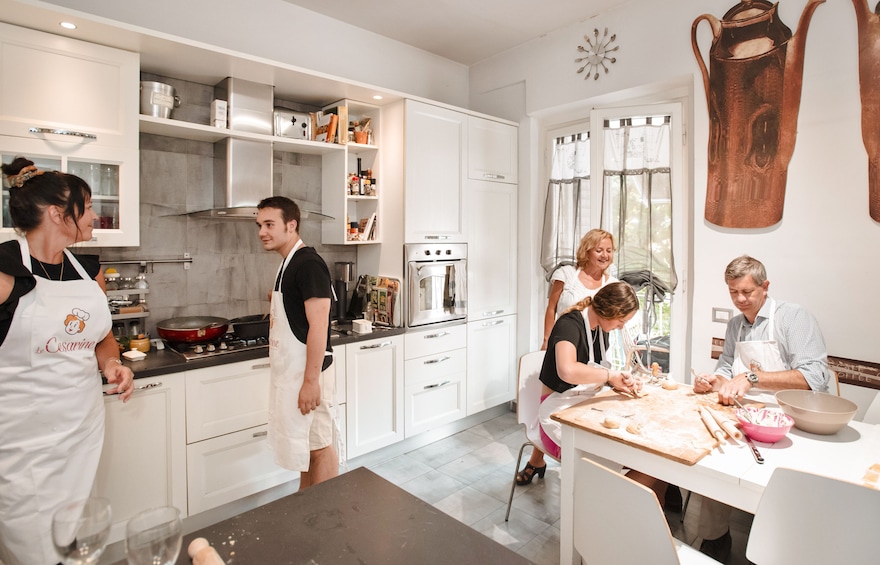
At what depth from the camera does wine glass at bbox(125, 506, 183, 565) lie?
792 millimetres

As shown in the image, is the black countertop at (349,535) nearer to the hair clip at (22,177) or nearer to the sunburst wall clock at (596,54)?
the hair clip at (22,177)

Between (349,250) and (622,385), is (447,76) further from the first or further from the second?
(622,385)

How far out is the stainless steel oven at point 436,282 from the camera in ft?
11.0

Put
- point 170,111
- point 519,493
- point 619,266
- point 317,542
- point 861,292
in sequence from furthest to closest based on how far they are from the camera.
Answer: point 619,266, point 519,493, point 170,111, point 861,292, point 317,542

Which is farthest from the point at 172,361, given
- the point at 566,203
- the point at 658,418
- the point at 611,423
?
the point at 566,203

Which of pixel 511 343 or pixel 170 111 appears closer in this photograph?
pixel 170 111

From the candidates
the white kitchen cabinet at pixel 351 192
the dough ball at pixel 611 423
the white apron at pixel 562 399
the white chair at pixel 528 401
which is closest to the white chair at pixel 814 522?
the dough ball at pixel 611 423

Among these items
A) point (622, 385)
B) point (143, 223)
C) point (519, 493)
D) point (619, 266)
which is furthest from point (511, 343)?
point (143, 223)

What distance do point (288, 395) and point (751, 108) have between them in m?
2.84

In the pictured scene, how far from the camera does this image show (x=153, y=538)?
2.64ft

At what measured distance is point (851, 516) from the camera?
1145mm

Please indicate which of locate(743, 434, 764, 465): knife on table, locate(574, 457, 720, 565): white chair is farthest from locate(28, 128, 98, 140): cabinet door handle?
locate(743, 434, 764, 465): knife on table

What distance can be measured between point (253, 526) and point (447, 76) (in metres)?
3.99

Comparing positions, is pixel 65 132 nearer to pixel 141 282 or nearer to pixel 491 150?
pixel 141 282
